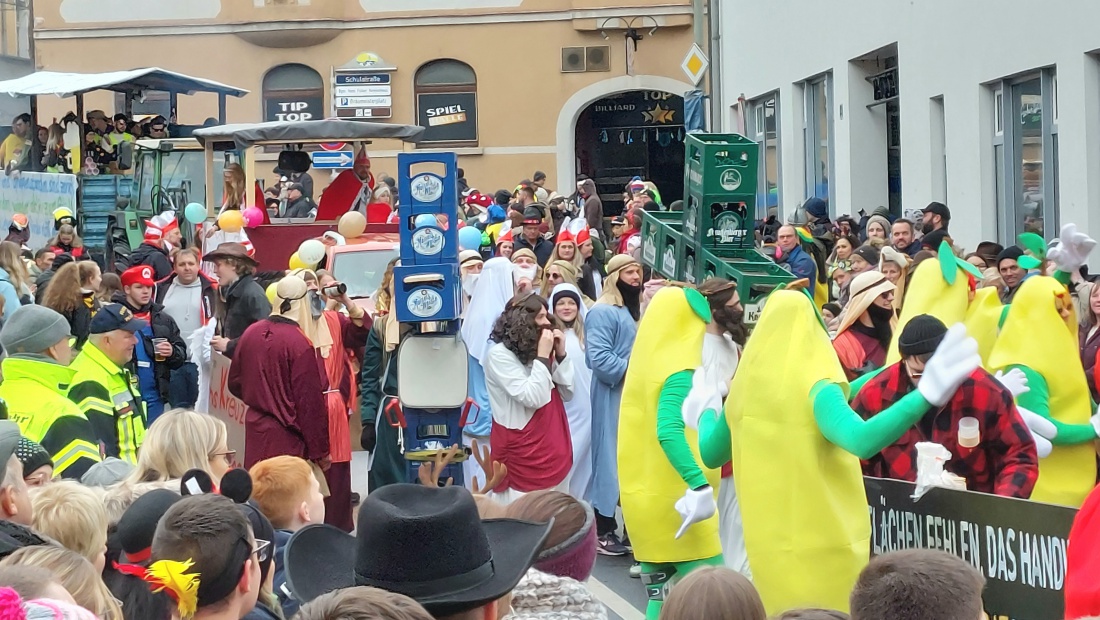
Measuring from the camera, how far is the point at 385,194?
1911 centimetres

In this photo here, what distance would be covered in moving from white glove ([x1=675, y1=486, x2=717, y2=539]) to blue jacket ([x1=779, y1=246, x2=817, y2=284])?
702cm

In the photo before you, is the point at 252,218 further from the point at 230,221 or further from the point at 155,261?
the point at 155,261

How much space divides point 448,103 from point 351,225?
19080 mm

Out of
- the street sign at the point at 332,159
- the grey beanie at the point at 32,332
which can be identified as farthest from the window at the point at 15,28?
the grey beanie at the point at 32,332

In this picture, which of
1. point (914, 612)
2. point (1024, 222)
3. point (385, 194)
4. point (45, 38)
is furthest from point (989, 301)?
point (45, 38)

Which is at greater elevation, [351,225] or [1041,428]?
[351,225]

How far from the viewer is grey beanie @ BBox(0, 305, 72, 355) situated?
22.6ft

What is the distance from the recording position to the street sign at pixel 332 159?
2022 cm

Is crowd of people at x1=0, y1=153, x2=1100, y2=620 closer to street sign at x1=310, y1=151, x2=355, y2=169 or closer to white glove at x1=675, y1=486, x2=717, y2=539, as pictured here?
white glove at x1=675, y1=486, x2=717, y2=539

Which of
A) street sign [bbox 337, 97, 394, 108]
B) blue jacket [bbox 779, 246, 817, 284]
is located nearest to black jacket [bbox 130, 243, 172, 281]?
blue jacket [bbox 779, 246, 817, 284]

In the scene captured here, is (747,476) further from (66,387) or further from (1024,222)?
(1024,222)

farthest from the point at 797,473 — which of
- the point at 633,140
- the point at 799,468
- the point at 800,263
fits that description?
the point at 633,140

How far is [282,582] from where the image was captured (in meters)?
5.04

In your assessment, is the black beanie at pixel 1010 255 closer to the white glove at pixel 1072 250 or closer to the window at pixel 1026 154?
the white glove at pixel 1072 250
